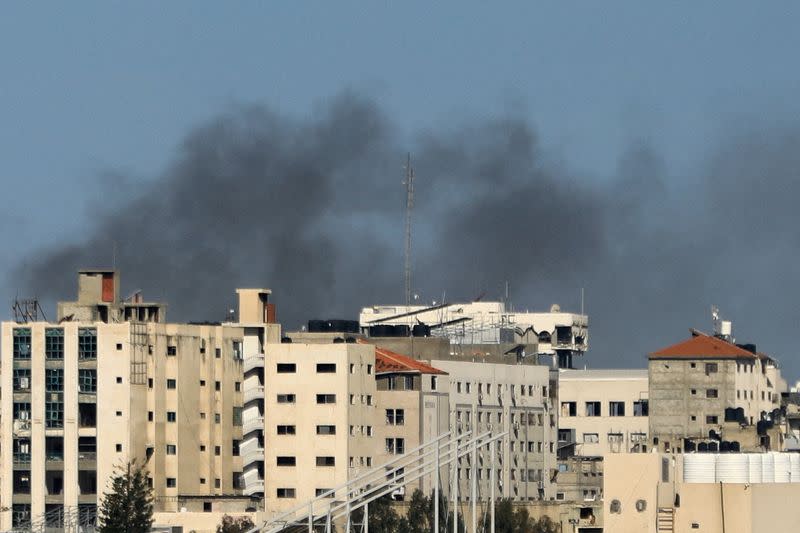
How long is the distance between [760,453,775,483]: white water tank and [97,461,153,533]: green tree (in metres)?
43.8

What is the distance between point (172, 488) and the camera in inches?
6801

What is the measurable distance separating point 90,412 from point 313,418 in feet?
46.1

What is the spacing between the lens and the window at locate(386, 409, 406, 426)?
174m

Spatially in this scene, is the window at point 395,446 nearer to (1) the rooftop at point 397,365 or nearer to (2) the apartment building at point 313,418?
(2) the apartment building at point 313,418

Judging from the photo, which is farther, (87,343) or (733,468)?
(87,343)

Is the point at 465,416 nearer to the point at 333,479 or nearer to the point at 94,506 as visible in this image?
the point at 333,479

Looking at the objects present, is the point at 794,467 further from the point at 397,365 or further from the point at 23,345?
the point at 23,345

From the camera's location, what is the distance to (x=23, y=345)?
171375 millimetres

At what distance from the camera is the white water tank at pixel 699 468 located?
127 meters

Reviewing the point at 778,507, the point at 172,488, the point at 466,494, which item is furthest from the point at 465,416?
the point at 778,507

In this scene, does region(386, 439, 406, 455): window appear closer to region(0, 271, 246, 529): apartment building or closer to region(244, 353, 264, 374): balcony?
region(244, 353, 264, 374): balcony

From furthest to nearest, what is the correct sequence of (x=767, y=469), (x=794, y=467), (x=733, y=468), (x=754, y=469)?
(x=794, y=467) → (x=767, y=469) → (x=733, y=468) → (x=754, y=469)

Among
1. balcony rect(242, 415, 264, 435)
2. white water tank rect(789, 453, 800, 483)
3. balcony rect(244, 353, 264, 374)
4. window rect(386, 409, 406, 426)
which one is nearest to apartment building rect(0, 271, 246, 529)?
balcony rect(242, 415, 264, 435)

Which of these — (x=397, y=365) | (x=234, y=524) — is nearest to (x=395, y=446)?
(x=397, y=365)
